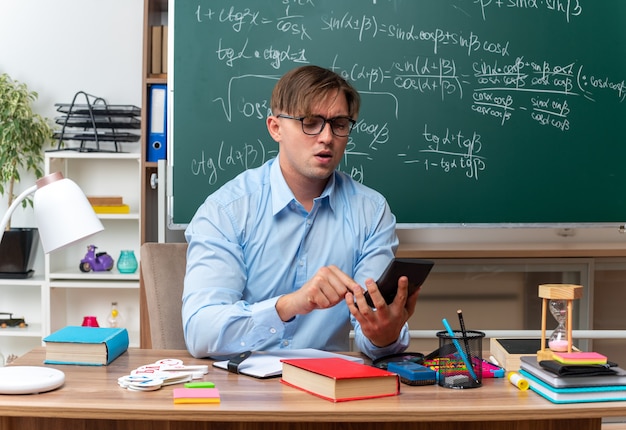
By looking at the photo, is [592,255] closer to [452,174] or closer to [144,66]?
[452,174]

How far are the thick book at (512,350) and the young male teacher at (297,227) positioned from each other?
21cm

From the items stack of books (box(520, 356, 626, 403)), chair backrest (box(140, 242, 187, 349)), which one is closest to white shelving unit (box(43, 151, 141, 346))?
chair backrest (box(140, 242, 187, 349))

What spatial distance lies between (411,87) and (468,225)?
64 cm

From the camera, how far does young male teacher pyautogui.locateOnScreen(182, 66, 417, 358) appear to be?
6.28ft

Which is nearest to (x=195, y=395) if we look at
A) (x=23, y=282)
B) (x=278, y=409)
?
(x=278, y=409)

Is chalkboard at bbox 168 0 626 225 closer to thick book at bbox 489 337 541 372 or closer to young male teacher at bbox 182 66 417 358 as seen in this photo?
young male teacher at bbox 182 66 417 358

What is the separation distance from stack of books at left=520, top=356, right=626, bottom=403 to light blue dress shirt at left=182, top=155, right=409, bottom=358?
0.54m

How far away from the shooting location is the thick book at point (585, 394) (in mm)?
1397

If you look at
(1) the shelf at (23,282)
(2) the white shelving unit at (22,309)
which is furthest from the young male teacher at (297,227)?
(2) the white shelving unit at (22,309)

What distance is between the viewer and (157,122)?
3.59 meters

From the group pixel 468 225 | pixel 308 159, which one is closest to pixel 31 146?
pixel 468 225

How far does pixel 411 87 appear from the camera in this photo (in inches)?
137

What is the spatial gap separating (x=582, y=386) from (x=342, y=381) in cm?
42

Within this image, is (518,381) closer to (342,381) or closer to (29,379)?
(342,381)
